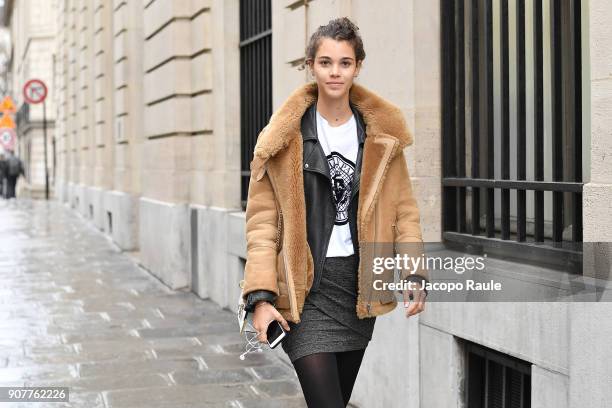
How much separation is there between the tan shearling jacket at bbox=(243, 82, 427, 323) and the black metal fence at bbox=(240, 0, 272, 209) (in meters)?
5.68

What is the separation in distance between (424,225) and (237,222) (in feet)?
13.0

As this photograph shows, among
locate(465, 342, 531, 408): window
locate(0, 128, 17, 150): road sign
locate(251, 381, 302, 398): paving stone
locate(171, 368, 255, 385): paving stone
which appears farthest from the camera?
locate(0, 128, 17, 150): road sign

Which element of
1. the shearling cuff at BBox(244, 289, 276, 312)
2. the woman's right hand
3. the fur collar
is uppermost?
the fur collar

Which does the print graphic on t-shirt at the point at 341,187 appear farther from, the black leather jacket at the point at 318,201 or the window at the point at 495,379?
the window at the point at 495,379

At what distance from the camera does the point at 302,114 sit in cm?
342

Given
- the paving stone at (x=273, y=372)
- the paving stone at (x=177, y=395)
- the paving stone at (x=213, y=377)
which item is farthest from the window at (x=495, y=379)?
the paving stone at (x=213, y=377)

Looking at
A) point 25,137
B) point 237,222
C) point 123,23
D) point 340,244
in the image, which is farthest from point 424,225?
point 25,137

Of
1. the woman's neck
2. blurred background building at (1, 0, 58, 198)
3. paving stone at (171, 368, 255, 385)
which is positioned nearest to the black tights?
the woman's neck

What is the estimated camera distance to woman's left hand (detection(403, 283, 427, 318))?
11.4 feet

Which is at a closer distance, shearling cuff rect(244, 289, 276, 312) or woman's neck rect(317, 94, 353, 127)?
shearling cuff rect(244, 289, 276, 312)

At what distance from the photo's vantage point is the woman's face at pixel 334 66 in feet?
11.1

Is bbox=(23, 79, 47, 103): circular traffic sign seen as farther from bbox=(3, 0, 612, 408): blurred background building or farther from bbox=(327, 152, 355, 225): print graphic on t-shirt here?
bbox=(327, 152, 355, 225): print graphic on t-shirt

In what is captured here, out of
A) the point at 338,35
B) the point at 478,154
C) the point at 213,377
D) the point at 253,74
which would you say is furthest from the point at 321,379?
the point at 253,74

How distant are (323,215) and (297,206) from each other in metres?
0.11
